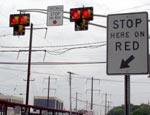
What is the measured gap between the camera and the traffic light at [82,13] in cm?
1883

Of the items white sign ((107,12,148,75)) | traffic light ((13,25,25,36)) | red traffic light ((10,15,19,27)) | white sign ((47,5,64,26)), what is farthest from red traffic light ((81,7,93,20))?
white sign ((107,12,148,75))

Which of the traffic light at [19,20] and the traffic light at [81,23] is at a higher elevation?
the traffic light at [19,20]

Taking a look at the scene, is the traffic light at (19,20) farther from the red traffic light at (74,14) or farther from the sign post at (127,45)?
the sign post at (127,45)

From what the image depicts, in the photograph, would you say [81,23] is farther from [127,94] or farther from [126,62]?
[127,94]

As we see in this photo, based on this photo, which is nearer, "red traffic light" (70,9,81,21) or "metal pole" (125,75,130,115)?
"metal pole" (125,75,130,115)

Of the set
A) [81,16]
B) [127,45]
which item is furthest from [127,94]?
[81,16]

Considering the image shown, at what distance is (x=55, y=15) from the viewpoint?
20.7 meters

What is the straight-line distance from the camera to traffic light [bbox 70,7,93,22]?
1883 cm

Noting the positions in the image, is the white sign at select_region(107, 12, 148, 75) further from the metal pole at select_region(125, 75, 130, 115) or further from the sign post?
the metal pole at select_region(125, 75, 130, 115)

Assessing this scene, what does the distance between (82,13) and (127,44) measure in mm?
11263

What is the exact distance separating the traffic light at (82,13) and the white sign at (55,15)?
142cm

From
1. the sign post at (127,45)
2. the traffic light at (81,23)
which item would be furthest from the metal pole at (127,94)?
the traffic light at (81,23)

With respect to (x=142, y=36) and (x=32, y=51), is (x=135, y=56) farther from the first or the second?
(x=32, y=51)

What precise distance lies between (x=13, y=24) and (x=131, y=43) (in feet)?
45.3
